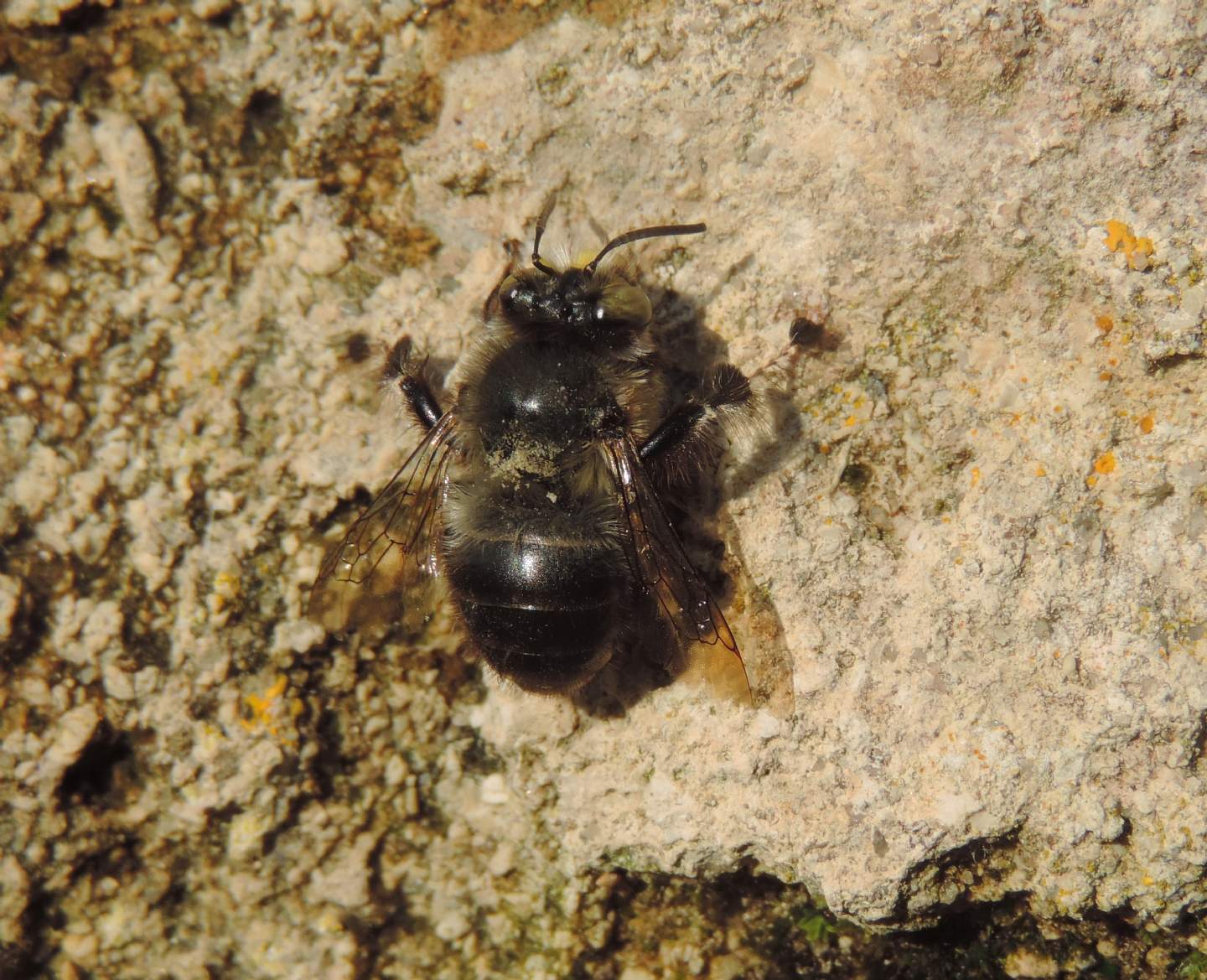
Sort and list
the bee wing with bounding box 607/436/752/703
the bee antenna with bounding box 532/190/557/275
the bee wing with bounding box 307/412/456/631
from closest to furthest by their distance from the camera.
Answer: the bee wing with bounding box 607/436/752/703, the bee antenna with bounding box 532/190/557/275, the bee wing with bounding box 307/412/456/631

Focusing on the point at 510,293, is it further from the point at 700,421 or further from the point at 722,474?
the point at 722,474

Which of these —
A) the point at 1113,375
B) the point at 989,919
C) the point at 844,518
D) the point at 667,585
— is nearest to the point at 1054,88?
the point at 1113,375

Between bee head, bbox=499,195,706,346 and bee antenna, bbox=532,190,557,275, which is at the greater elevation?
bee antenna, bbox=532,190,557,275

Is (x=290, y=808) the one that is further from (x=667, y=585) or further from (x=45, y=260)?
(x=45, y=260)

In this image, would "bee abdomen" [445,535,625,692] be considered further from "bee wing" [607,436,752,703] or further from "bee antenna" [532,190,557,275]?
"bee antenna" [532,190,557,275]

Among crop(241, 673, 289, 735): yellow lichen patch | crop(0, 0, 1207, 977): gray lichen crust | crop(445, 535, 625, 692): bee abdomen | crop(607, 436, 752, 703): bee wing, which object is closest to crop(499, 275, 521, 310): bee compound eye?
crop(0, 0, 1207, 977): gray lichen crust

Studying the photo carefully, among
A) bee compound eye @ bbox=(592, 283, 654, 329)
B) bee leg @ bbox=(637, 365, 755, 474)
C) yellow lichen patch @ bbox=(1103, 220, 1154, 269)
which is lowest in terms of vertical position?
bee leg @ bbox=(637, 365, 755, 474)

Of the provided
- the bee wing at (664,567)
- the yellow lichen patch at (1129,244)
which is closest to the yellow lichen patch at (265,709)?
the bee wing at (664,567)
